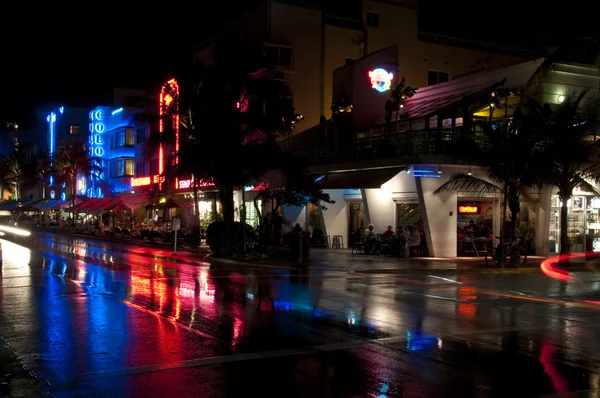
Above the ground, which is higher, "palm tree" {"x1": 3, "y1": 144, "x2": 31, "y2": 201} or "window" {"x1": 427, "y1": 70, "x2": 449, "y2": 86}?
"window" {"x1": 427, "y1": 70, "x2": 449, "y2": 86}

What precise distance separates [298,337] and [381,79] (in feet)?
97.3

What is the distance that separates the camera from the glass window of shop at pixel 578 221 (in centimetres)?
3005

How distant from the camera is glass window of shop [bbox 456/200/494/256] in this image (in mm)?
27812

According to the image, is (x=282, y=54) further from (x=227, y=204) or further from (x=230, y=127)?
(x=227, y=204)

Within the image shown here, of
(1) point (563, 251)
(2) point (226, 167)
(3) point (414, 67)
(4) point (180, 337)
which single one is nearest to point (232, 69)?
(2) point (226, 167)

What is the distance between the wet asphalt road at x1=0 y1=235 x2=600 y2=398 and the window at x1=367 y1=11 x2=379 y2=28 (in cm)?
3248

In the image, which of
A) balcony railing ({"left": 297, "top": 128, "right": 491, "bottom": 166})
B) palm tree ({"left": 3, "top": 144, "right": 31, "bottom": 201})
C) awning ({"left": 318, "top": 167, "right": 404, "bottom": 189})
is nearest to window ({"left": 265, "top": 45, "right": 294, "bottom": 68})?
awning ({"left": 318, "top": 167, "right": 404, "bottom": 189})

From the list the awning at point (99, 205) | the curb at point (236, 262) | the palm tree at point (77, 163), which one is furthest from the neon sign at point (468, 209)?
the palm tree at point (77, 163)

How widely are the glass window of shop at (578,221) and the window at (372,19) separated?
2252 centimetres

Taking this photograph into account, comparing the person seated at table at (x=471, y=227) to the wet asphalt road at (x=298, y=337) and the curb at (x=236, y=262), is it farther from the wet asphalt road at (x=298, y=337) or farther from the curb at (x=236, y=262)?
the wet asphalt road at (x=298, y=337)

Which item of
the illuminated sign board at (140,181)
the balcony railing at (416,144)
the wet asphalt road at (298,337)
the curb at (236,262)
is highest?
the balcony railing at (416,144)

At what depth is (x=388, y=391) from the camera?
6.83m

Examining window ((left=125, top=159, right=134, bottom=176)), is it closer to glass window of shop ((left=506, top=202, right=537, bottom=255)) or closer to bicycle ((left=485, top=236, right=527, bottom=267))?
glass window of shop ((left=506, top=202, right=537, bottom=255))

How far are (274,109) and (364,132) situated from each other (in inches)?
398
